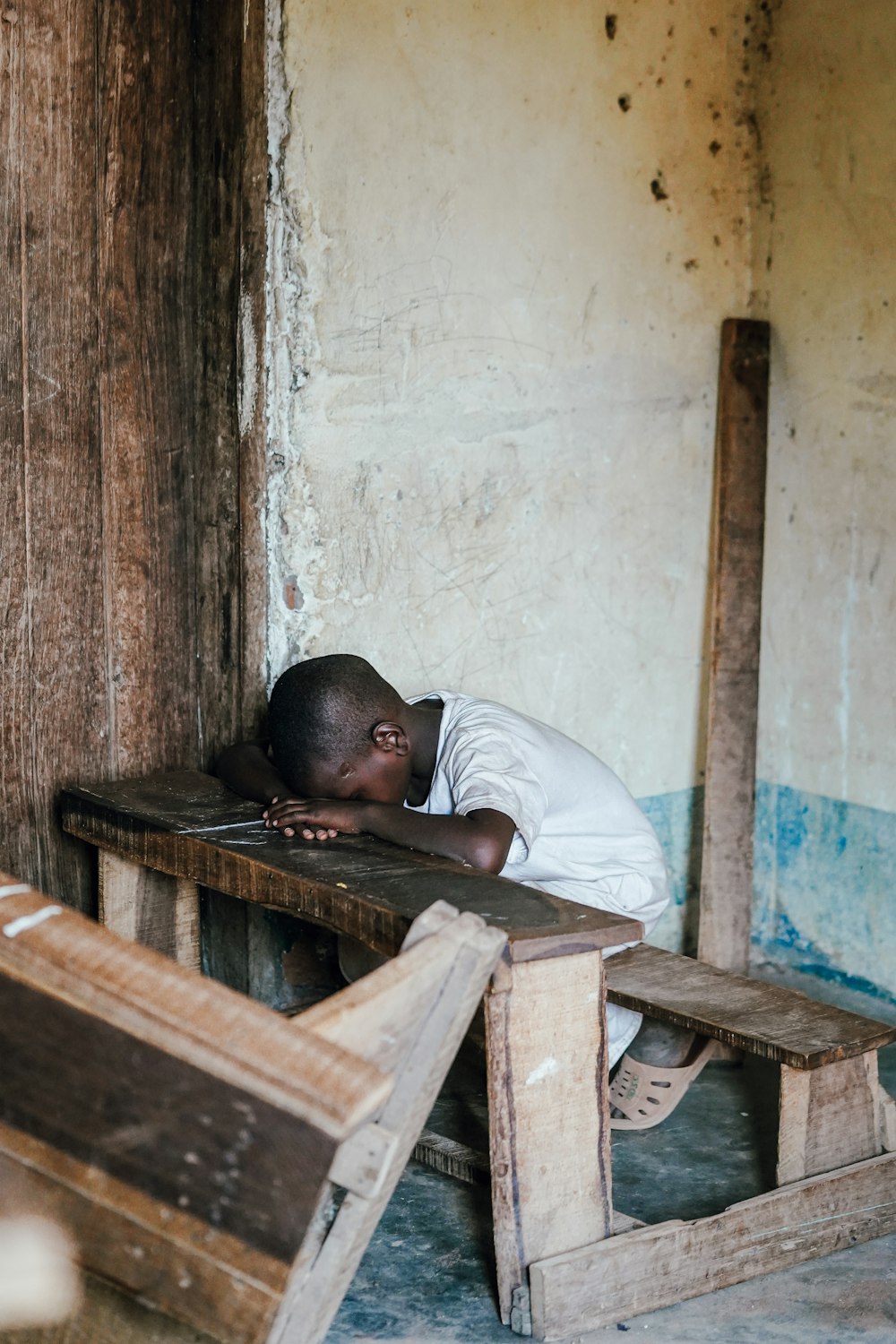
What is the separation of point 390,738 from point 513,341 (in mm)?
1367

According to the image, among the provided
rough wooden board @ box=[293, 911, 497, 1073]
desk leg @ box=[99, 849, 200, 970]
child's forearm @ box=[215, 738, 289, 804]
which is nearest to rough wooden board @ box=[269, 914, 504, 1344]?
rough wooden board @ box=[293, 911, 497, 1073]

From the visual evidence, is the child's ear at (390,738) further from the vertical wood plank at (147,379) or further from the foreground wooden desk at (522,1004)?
the vertical wood plank at (147,379)

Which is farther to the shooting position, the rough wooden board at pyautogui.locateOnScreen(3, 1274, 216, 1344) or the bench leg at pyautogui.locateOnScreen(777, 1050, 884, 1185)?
the bench leg at pyautogui.locateOnScreen(777, 1050, 884, 1185)

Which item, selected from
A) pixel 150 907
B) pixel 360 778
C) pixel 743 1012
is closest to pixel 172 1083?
pixel 360 778

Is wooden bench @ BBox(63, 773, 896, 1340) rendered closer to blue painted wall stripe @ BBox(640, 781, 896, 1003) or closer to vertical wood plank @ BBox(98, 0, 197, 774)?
vertical wood plank @ BBox(98, 0, 197, 774)

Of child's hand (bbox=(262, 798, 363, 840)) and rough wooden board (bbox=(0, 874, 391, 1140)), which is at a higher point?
rough wooden board (bbox=(0, 874, 391, 1140))

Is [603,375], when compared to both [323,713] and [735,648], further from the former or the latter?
[323,713]

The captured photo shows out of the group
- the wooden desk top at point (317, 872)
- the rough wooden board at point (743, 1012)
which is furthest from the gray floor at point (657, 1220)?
the wooden desk top at point (317, 872)

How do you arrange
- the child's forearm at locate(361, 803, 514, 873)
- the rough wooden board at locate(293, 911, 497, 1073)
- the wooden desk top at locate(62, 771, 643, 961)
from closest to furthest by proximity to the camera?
the rough wooden board at locate(293, 911, 497, 1073)
the wooden desk top at locate(62, 771, 643, 961)
the child's forearm at locate(361, 803, 514, 873)

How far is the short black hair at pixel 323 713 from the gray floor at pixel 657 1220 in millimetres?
904

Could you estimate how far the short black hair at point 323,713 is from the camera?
2.76 m

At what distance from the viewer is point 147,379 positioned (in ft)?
10.7

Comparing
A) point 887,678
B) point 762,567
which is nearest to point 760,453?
point 762,567

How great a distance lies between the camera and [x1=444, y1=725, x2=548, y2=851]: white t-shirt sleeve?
8.57 feet
